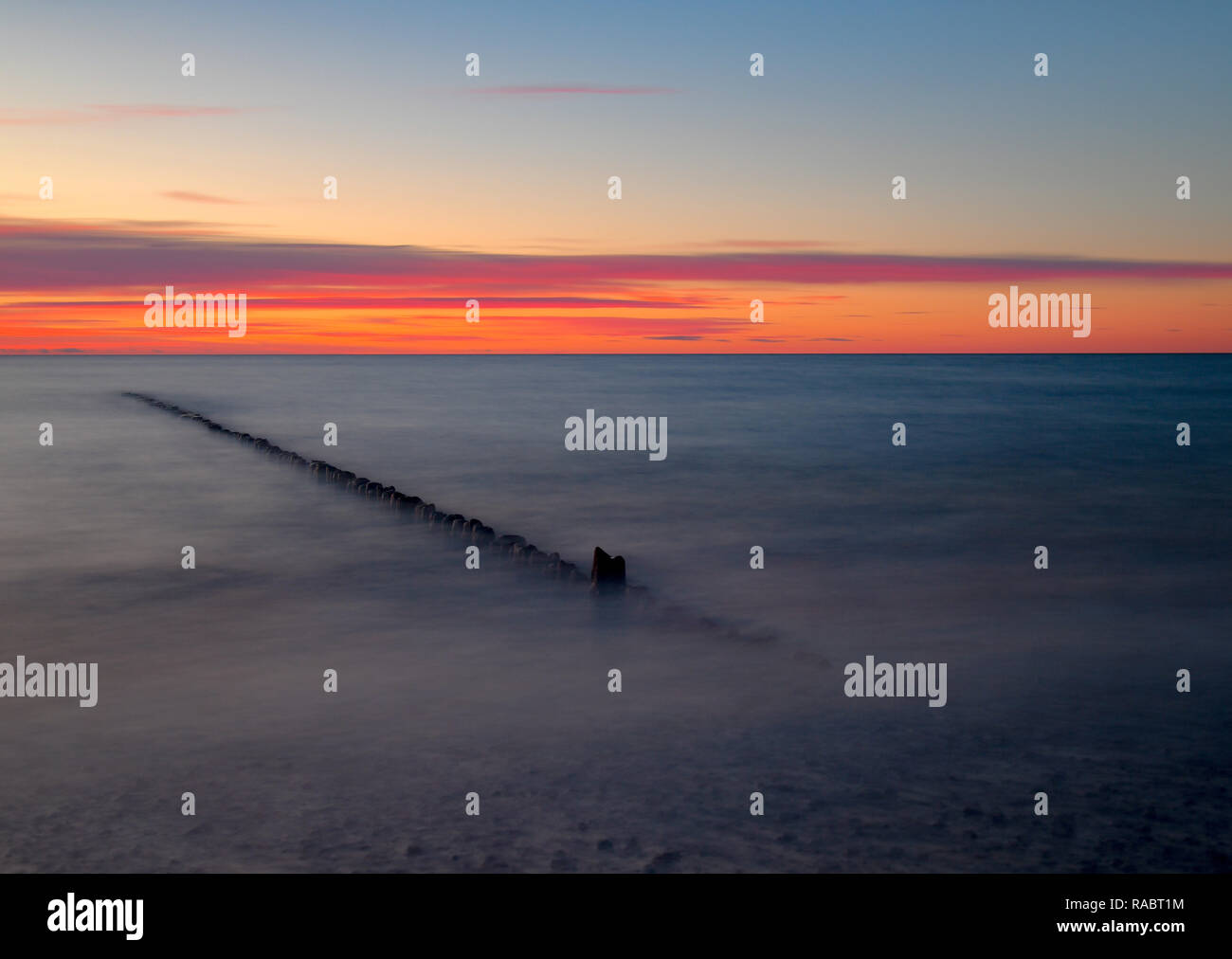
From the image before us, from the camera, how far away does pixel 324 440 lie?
35.3 meters

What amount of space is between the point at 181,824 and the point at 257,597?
21.4 feet

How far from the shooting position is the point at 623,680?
9805 mm

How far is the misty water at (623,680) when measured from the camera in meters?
6.66

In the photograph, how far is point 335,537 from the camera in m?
16.8

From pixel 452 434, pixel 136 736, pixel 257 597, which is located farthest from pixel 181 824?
pixel 452 434

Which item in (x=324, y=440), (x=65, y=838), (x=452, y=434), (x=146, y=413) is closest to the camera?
(x=65, y=838)

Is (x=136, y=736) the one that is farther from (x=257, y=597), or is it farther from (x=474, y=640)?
(x=257, y=597)

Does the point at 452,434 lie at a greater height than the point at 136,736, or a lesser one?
greater


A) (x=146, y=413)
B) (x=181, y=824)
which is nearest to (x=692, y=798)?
(x=181, y=824)

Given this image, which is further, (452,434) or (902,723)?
(452,434)

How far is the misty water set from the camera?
21.8ft
